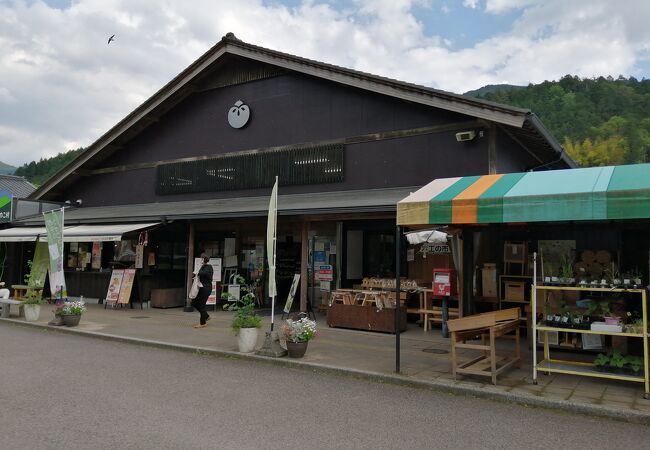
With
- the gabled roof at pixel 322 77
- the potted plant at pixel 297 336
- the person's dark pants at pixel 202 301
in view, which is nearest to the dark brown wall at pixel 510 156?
the gabled roof at pixel 322 77

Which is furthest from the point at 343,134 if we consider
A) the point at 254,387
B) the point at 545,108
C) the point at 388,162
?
the point at 545,108

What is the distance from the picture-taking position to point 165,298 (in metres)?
15.2

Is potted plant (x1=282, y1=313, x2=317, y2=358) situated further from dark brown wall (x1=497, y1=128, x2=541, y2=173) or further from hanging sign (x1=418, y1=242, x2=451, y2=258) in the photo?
dark brown wall (x1=497, y1=128, x2=541, y2=173)

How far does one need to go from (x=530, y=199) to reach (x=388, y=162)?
20.0ft

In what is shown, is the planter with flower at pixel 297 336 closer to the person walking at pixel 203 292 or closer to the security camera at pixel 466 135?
the person walking at pixel 203 292

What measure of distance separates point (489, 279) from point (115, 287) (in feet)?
35.7

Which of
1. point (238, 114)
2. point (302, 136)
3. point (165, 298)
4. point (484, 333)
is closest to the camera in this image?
point (484, 333)

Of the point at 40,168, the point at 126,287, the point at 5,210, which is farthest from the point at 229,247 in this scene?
the point at 40,168

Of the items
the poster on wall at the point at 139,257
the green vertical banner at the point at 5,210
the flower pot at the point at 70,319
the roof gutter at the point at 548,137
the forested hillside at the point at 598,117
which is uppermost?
the forested hillside at the point at 598,117

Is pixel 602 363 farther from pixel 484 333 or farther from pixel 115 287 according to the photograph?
pixel 115 287

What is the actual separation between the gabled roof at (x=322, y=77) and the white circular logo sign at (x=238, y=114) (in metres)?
1.41

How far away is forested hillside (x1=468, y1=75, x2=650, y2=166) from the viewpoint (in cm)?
5691

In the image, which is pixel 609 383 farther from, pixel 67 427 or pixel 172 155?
pixel 172 155

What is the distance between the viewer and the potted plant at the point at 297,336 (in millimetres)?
8188
